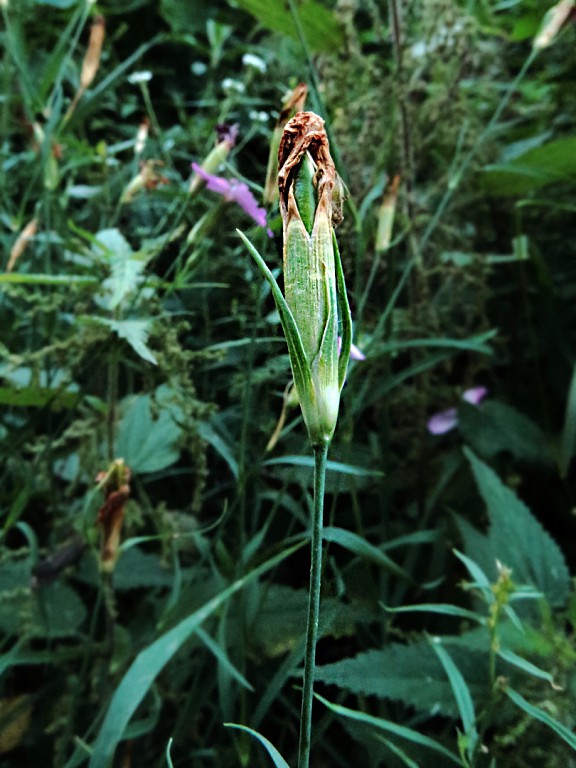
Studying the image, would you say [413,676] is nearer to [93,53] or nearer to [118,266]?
[118,266]

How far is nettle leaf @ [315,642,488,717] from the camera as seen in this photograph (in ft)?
1.49

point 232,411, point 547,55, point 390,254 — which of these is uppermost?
point 547,55

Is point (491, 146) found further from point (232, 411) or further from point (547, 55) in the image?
point (232, 411)

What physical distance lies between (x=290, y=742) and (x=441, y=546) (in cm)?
23

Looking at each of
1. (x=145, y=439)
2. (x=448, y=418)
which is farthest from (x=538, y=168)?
(x=145, y=439)

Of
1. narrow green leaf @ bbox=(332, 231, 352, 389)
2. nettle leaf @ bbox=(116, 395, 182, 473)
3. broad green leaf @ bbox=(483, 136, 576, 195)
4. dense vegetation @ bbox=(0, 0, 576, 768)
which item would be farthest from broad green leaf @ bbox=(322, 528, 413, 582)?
broad green leaf @ bbox=(483, 136, 576, 195)

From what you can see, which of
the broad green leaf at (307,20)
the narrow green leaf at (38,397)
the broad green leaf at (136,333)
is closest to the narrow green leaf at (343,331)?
the broad green leaf at (136,333)

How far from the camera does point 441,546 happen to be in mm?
667

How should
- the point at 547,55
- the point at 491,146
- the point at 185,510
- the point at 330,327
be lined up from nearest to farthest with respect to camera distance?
1. the point at 330,327
2. the point at 185,510
3. the point at 491,146
4. the point at 547,55

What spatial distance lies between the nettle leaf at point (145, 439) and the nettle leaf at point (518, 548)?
0.28 meters

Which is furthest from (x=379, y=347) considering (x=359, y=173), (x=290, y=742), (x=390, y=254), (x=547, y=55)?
(x=547, y=55)

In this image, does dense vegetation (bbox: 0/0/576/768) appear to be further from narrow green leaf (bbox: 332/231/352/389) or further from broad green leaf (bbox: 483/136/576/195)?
narrow green leaf (bbox: 332/231/352/389)

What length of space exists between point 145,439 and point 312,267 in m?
0.44

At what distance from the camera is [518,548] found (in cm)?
58
